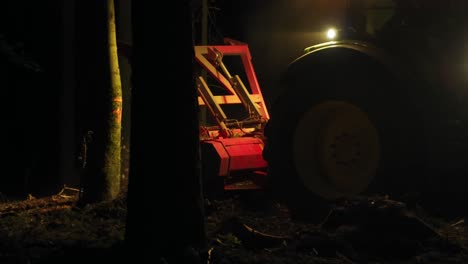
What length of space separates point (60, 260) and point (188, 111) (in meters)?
1.49

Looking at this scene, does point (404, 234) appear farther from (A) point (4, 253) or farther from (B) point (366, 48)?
(A) point (4, 253)

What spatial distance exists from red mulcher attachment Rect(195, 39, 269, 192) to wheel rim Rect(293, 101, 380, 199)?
622 millimetres

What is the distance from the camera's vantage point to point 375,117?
7.22 metres

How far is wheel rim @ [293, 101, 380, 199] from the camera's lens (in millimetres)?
7492

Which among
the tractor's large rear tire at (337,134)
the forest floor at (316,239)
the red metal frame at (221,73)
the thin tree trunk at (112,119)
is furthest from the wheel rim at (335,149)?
the thin tree trunk at (112,119)

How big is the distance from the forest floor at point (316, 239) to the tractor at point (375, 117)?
1.32 ft

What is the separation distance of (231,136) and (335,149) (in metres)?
1.55

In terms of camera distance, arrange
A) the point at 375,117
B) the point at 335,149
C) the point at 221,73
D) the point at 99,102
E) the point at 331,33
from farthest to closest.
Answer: the point at 331,33 → the point at 221,73 → the point at 99,102 → the point at 335,149 → the point at 375,117

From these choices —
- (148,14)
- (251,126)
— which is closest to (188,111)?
(148,14)

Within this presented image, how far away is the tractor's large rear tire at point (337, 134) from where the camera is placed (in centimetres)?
702

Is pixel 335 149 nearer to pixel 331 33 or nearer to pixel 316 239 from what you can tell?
pixel 316 239

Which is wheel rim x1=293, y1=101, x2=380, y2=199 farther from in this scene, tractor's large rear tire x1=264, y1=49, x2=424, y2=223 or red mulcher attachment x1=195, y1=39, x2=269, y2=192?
red mulcher attachment x1=195, y1=39, x2=269, y2=192

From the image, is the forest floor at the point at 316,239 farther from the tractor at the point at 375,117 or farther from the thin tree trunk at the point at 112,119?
the thin tree trunk at the point at 112,119

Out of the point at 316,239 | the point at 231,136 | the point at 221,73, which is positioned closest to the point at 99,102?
the point at 231,136
